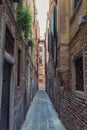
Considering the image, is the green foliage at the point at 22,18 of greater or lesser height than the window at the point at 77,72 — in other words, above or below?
above

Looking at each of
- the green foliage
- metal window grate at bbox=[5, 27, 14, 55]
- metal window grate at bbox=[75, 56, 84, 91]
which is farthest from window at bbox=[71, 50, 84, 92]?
the green foliage

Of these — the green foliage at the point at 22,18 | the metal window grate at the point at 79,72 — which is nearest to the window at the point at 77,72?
the metal window grate at the point at 79,72

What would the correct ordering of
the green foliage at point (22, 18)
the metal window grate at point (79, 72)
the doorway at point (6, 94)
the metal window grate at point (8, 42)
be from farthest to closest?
1. the green foliage at point (22, 18)
2. the metal window grate at point (79, 72)
3. the doorway at point (6, 94)
4. the metal window grate at point (8, 42)

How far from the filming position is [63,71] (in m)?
8.73

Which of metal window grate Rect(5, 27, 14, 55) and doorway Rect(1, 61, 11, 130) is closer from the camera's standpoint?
metal window grate Rect(5, 27, 14, 55)

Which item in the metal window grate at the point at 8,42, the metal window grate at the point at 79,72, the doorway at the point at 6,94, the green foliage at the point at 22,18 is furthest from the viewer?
the green foliage at the point at 22,18

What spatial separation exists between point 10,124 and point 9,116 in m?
0.23

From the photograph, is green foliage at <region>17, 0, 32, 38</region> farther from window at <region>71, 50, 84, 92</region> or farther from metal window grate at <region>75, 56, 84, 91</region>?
metal window grate at <region>75, 56, 84, 91</region>

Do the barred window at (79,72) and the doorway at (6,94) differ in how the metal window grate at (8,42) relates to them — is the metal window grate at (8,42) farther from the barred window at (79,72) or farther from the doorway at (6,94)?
the barred window at (79,72)

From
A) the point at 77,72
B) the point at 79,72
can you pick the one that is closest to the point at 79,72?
the point at 79,72

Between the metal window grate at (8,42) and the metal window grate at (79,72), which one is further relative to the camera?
the metal window grate at (79,72)

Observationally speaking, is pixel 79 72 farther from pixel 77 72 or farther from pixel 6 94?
pixel 6 94

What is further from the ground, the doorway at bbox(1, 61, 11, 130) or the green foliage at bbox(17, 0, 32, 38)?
the green foliage at bbox(17, 0, 32, 38)

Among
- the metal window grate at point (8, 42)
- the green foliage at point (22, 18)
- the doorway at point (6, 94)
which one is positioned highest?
the green foliage at point (22, 18)
